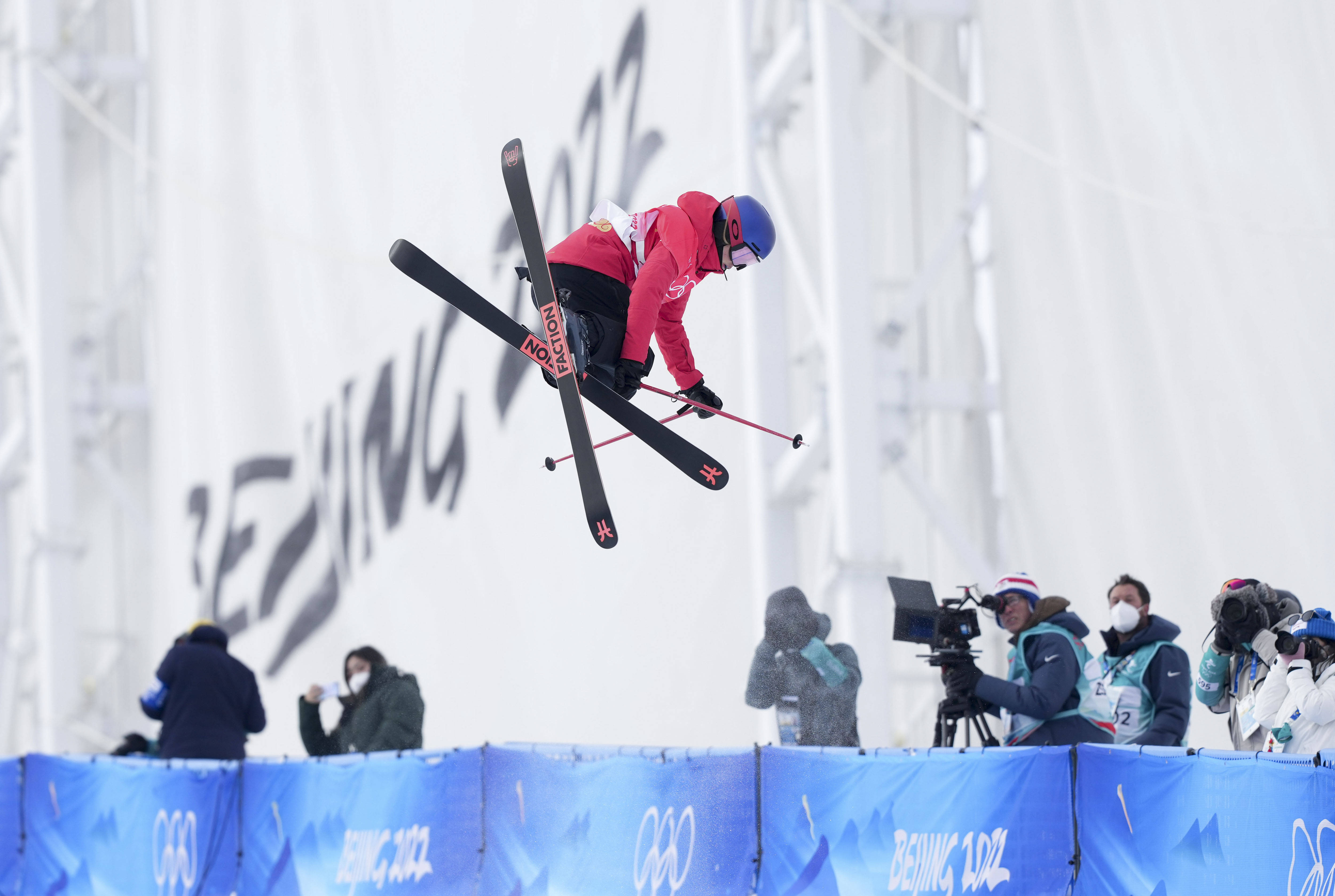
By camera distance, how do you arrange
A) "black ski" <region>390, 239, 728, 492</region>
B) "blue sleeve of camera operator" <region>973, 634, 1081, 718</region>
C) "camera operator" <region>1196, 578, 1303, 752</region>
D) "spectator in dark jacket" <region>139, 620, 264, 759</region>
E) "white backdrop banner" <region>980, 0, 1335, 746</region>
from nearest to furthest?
"black ski" <region>390, 239, 728, 492</region>, "camera operator" <region>1196, 578, 1303, 752</region>, "blue sleeve of camera operator" <region>973, 634, 1081, 718</region>, "white backdrop banner" <region>980, 0, 1335, 746</region>, "spectator in dark jacket" <region>139, 620, 264, 759</region>

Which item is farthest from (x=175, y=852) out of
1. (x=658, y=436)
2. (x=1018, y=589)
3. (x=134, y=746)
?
(x=1018, y=589)

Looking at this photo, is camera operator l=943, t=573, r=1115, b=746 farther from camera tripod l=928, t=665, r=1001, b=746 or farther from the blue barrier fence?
the blue barrier fence

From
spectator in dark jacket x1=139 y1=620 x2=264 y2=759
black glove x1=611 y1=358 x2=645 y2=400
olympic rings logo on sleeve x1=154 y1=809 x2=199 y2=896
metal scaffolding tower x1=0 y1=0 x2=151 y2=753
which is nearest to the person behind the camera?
black glove x1=611 y1=358 x2=645 y2=400

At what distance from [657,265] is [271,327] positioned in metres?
10.4

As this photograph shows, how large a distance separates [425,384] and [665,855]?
7.52 m

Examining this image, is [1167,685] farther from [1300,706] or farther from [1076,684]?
[1300,706]

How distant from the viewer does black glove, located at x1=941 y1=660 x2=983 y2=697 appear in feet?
18.2

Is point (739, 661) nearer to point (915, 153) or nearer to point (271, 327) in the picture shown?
point (915, 153)

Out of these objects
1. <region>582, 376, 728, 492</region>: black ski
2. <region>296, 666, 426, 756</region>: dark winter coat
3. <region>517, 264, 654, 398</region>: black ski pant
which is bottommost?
<region>296, 666, 426, 756</region>: dark winter coat

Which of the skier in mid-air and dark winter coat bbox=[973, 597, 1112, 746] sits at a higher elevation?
the skier in mid-air

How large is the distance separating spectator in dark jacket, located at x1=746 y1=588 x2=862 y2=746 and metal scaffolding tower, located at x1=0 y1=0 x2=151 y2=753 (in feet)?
33.5

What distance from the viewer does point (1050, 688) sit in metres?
5.31

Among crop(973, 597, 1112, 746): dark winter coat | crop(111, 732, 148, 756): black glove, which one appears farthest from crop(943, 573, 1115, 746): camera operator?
crop(111, 732, 148, 756): black glove

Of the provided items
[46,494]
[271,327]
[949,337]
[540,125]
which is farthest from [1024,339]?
[46,494]
